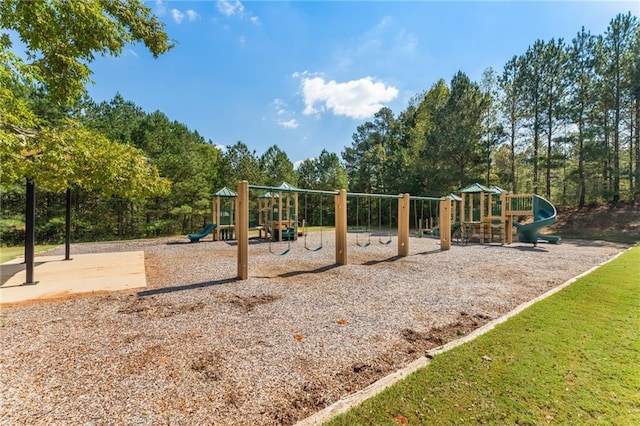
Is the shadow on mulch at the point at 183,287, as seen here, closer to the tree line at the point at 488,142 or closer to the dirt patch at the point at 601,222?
the tree line at the point at 488,142

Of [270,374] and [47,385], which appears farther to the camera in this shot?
[270,374]

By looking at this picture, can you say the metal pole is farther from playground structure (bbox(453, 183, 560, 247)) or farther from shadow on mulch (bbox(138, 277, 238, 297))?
playground structure (bbox(453, 183, 560, 247))

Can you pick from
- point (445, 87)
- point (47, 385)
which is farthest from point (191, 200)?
point (445, 87)

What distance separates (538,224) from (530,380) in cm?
1261

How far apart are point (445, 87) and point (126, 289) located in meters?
29.9

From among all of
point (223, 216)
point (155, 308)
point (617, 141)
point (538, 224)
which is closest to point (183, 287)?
point (155, 308)

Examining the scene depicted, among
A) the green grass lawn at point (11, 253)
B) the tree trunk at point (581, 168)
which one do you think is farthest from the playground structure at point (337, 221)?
the tree trunk at point (581, 168)

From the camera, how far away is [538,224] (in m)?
12.3

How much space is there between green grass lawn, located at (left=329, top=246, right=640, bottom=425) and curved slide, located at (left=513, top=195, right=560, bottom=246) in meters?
10.2

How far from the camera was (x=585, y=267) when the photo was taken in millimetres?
7254

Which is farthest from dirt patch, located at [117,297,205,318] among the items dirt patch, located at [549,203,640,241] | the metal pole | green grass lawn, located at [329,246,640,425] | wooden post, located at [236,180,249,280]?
dirt patch, located at [549,203,640,241]

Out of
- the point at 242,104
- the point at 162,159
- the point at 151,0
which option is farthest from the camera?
the point at 162,159

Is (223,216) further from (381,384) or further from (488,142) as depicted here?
(488,142)

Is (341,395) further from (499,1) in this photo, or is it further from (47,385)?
(499,1)
